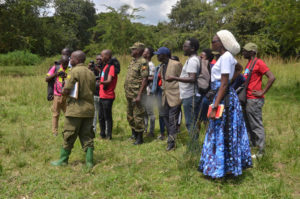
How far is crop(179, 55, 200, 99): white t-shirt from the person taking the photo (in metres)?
4.96

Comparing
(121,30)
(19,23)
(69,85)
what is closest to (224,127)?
(69,85)

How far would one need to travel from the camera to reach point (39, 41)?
74.6 ft

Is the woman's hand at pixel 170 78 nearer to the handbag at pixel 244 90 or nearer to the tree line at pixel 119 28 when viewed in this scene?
the handbag at pixel 244 90

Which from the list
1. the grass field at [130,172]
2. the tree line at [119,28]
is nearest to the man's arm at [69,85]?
the grass field at [130,172]

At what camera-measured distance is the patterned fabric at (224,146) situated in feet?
12.7

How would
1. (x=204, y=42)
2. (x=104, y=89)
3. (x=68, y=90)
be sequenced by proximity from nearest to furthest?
(x=68, y=90) → (x=104, y=89) → (x=204, y=42)

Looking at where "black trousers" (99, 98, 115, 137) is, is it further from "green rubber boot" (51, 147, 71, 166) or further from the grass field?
"green rubber boot" (51, 147, 71, 166)

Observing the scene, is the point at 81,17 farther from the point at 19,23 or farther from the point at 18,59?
the point at 19,23

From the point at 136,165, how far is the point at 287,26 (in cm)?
830

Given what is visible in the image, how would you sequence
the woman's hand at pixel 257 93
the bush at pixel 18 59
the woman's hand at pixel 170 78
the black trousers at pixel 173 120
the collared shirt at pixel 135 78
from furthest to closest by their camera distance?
the bush at pixel 18 59, the collared shirt at pixel 135 78, the black trousers at pixel 173 120, the woman's hand at pixel 170 78, the woman's hand at pixel 257 93

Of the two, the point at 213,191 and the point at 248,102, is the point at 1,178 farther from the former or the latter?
the point at 248,102

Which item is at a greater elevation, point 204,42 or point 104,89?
point 204,42

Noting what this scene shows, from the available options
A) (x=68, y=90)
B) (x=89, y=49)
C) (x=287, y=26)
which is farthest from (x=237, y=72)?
(x=89, y=49)

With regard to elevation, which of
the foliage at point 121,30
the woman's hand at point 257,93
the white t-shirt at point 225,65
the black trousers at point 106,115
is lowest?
the black trousers at point 106,115
